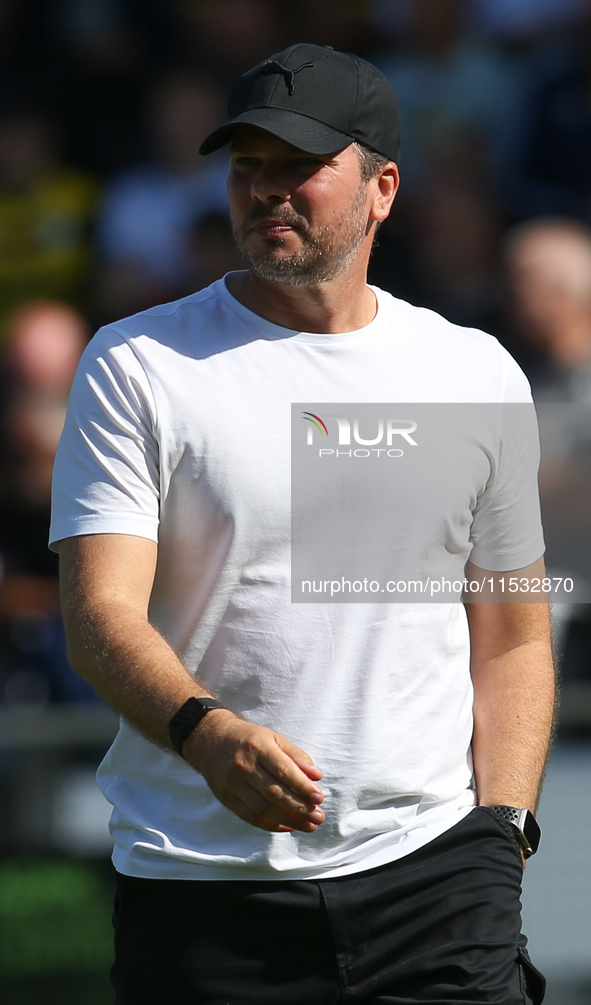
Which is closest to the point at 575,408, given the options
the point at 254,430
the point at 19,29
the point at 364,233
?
the point at 364,233

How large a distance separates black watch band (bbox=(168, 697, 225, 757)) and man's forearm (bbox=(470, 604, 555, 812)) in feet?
2.35

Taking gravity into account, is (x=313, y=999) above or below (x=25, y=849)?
above

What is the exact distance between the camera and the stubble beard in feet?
7.82

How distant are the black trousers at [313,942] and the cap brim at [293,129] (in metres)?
1.29

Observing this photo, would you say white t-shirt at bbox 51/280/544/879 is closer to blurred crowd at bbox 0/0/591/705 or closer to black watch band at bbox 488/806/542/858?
black watch band at bbox 488/806/542/858

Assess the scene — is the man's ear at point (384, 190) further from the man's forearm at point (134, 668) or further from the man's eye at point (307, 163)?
the man's forearm at point (134, 668)

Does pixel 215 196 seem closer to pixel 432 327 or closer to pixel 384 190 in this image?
pixel 384 190

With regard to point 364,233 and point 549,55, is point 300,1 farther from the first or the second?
point 364,233

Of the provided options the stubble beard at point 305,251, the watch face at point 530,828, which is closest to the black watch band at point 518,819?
the watch face at point 530,828

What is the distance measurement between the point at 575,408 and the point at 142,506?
2.38 meters

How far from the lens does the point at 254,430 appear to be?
2.28m

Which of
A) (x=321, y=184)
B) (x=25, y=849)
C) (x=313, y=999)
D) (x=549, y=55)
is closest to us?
(x=313, y=999)

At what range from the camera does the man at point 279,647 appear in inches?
85.7

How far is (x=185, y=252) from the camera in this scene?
19.6 feet
